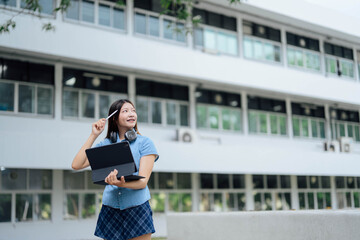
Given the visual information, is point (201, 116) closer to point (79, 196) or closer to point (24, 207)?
point (79, 196)

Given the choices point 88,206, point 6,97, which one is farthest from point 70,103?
point 88,206

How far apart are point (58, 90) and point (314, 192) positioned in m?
12.7

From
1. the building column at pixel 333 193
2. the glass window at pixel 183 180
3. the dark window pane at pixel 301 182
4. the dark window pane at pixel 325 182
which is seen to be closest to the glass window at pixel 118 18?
the glass window at pixel 183 180

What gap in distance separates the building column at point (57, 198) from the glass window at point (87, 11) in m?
4.91

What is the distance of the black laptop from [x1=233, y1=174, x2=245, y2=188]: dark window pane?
1750 cm

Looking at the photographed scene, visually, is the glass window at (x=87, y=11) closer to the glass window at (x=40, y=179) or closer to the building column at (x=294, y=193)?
the glass window at (x=40, y=179)

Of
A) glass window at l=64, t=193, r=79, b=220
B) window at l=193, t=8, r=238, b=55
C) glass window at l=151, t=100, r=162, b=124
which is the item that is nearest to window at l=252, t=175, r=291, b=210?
glass window at l=151, t=100, r=162, b=124

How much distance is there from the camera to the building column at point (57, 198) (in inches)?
598

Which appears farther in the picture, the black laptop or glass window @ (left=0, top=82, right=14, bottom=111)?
glass window @ (left=0, top=82, right=14, bottom=111)

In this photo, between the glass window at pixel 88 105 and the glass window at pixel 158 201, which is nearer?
the glass window at pixel 88 105

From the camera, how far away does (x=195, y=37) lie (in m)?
18.9

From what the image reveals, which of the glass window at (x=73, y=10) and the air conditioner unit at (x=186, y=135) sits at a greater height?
the glass window at (x=73, y=10)

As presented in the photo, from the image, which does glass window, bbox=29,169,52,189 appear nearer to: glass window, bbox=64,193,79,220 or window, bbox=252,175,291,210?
glass window, bbox=64,193,79,220

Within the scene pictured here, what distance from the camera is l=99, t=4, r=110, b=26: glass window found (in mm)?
16578
